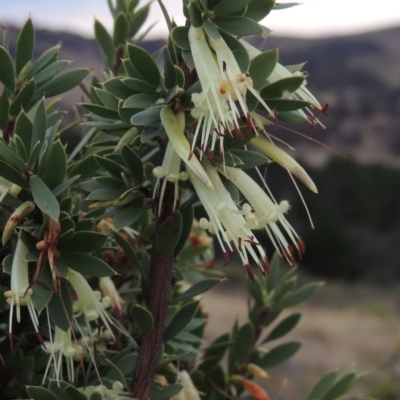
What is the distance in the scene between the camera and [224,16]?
0.54 metres

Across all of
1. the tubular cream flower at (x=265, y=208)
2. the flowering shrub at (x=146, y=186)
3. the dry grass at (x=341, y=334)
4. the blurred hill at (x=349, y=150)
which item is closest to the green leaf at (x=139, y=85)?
the flowering shrub at (x=146, y=186)

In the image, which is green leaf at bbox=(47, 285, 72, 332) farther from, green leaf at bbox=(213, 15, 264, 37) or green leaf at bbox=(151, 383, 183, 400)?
green leaf at bbox=(213, 15, 264, 37)

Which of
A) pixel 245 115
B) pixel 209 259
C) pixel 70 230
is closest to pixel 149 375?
pixel 70 230

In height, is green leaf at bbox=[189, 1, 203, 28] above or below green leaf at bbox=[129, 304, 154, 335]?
above

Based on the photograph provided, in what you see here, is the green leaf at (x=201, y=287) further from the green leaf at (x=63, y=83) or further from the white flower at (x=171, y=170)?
the green leaf at (x=63, y=83)

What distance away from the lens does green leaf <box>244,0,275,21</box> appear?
1.83ft

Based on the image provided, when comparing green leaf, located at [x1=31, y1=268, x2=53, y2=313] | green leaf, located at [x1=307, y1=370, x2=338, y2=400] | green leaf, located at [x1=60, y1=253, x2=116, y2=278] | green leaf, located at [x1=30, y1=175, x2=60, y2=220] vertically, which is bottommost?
green leaf, located at [x1=307, y1=370, x2=338, y2=400]

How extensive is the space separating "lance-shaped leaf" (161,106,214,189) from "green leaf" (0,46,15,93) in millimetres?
246

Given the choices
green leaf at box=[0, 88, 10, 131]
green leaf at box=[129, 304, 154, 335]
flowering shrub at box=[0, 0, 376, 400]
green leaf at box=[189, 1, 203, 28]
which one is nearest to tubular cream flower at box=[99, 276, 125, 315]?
flowering shrub at box=[0, 0, 376, 400]

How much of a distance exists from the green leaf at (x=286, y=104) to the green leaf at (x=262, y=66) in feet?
0.07

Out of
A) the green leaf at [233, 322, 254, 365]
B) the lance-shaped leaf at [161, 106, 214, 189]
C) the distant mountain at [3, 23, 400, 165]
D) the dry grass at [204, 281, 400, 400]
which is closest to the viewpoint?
the lance-shaped leaf at [161, 106, 214, 189]

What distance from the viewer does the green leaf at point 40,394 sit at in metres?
0.57

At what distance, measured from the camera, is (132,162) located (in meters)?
0.60

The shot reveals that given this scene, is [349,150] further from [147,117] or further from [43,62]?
[147,117]
